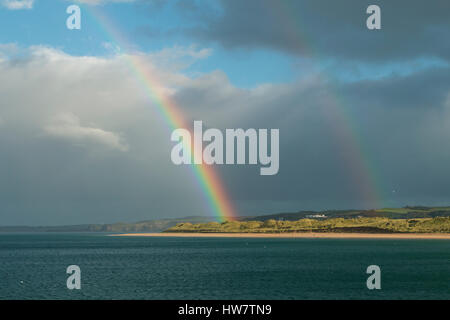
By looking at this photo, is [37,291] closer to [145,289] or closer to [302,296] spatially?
[145,289]

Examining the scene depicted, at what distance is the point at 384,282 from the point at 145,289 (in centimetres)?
3894

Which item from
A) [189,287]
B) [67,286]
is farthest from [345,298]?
[67,286]

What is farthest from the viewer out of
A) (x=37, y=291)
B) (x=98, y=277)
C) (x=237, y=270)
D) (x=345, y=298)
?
(x=237, y=270)

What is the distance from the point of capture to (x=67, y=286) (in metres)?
81.4

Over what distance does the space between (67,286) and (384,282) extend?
5159cm

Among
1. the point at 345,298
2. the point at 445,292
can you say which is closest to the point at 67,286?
the point at 345,298
